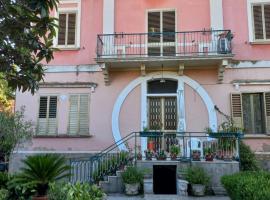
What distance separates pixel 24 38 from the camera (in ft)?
20.5

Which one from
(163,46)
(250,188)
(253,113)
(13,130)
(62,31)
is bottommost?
(250,188)

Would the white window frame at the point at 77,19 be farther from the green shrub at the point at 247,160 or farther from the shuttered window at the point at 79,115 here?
the green shrub at the point at 247,160

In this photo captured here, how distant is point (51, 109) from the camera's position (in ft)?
45.9

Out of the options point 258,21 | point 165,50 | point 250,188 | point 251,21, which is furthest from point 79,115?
point 250,188

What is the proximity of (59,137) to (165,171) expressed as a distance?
451 centimetres

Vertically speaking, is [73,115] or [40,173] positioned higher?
[73,115]

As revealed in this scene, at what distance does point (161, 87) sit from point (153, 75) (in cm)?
67

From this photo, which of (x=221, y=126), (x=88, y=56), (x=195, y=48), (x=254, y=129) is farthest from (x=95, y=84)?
(x=254, y=129)

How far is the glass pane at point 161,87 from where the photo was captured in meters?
14.0

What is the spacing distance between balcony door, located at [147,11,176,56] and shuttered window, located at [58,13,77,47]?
3279 mm

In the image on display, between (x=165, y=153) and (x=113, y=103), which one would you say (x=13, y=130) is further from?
(x=165, y=153)

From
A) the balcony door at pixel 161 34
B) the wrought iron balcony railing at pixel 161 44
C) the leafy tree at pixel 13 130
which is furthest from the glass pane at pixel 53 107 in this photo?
the balcony door at pixel 161 34

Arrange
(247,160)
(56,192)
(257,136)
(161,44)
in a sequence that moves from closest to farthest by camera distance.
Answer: (56,192)
(247,160)
(257,136)
(161,44)

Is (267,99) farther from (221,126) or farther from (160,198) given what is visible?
(160,198)
